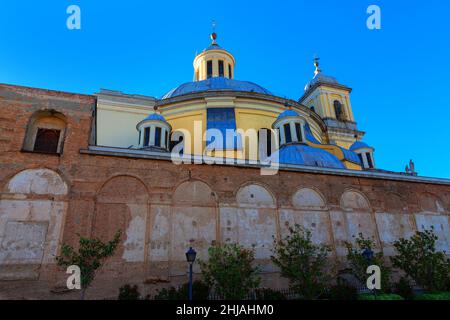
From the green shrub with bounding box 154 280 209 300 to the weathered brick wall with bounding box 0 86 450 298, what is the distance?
557 millimetres

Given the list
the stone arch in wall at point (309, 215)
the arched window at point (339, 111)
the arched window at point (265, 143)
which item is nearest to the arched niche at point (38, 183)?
the stone arch in wall at point (309, 215)

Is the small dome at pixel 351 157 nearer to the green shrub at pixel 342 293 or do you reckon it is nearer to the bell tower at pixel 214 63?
the green shrub at pixel 342 293

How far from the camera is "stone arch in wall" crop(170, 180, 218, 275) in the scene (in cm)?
1165

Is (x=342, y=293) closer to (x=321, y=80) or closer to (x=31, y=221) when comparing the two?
(x=31, y=221)

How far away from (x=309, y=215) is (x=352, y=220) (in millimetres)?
2321

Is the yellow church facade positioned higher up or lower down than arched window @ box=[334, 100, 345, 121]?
lower down

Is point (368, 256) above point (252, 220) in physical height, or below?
below

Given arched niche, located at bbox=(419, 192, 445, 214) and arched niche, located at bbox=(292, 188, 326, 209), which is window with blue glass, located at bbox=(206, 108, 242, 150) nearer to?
arched niche, located at bbox=(292, 188, 326, 209)

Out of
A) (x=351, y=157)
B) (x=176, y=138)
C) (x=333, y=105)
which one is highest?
(x=333, y=105)

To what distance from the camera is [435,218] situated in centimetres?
1617

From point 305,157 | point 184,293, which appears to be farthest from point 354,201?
point 184,293

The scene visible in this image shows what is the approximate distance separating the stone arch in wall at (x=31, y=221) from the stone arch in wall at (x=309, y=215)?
8.90 metres

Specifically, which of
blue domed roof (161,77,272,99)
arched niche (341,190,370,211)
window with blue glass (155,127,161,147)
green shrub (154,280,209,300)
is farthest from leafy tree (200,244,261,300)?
blue domed roof (161,77,272,99)
